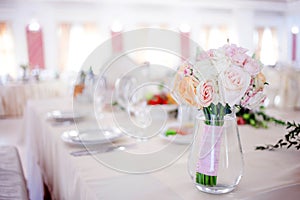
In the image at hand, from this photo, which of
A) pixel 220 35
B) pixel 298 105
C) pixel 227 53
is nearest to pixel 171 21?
pixel 220 35

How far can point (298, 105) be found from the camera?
7.11 feet

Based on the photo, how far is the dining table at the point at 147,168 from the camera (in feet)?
2.75

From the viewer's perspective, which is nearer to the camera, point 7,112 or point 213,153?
point 213,153

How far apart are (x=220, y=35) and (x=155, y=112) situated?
345 inches

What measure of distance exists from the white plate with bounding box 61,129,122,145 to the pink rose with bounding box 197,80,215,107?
57cm

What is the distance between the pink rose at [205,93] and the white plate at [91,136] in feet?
1.88

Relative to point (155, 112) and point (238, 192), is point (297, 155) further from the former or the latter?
point (155, 112)

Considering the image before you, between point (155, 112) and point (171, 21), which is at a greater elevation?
point (171, 21)

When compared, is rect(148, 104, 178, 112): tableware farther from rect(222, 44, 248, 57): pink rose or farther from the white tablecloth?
the white tablecloth

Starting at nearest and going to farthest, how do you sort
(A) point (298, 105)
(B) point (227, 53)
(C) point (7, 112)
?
(B) point (227, 53) < (A) point (298, 105) < (C) point (7, 112)

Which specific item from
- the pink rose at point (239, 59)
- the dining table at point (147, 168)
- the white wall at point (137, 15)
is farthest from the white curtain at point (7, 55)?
the pink rose at point (239, 59)

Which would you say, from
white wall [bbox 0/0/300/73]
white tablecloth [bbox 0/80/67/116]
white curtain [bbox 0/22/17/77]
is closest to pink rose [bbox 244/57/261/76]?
white tablecloth [bbox 0/80/67/116]

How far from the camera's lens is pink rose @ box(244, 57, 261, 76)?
2.60 feet

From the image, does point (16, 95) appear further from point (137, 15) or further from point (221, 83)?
point (221, 83)
